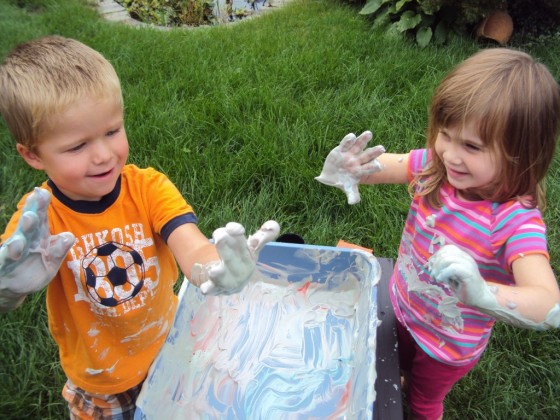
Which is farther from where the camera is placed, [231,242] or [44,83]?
[44,83]

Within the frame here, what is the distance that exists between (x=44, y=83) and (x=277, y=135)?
61.2 inches

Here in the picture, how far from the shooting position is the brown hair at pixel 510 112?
1105 millimetres

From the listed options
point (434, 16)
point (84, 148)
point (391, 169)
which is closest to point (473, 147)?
point (391, 169)

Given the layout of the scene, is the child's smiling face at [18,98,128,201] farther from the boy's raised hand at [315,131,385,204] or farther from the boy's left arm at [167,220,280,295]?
the boy's raised hand at [315,131,385,204]

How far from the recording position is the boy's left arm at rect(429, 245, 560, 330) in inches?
37.6

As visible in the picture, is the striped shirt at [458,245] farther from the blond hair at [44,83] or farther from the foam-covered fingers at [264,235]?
the blond hair at [44,83]

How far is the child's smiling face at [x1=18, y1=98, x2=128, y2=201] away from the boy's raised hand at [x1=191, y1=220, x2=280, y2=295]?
330mm

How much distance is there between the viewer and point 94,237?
1.18 metres

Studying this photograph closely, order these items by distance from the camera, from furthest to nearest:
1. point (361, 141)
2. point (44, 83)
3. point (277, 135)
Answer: point (277, 135) < point (361, 141) < point (44, 83)

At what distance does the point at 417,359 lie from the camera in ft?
4.89

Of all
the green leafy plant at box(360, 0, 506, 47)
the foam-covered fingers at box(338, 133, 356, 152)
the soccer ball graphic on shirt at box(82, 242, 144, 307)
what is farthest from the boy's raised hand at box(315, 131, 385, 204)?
the green leafy plant at box(360, 0, 506, 47)

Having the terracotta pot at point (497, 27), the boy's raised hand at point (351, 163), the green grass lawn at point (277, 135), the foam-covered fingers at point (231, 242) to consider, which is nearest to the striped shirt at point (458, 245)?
the boy's raised hand at point (351, 163)

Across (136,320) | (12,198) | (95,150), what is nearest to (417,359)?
(136,320)

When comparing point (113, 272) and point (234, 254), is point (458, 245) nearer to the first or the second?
point (234, 254)
